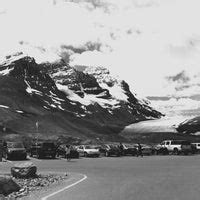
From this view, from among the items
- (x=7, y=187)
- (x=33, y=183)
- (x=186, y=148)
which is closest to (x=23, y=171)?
(x=33, y=183)

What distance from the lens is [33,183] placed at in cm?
2258

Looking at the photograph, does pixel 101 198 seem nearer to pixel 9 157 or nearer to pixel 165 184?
pixel 165 184

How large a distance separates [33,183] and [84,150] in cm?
3885

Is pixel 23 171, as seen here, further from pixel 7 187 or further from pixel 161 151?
pixel 161 151

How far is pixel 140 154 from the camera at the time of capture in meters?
65.5

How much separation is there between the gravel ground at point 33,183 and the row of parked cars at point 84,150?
73.3 feet

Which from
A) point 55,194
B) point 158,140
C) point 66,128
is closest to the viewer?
point 55,194

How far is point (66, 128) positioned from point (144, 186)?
16830 centimetres

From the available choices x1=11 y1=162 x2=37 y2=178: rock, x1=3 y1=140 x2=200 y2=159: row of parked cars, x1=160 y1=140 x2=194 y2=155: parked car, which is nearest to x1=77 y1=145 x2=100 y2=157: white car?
x1=3 y1=140 x2=200 y2=159: row of parked cars

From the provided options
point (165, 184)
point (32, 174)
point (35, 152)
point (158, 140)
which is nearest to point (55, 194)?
point (165, 184)

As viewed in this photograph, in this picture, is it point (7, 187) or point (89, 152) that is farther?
point (89, 152)

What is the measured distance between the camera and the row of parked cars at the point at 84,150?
5216 cm

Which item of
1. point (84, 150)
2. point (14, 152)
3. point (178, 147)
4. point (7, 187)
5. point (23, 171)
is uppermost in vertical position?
point (178, 147)

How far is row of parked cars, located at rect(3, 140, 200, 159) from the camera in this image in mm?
52162
